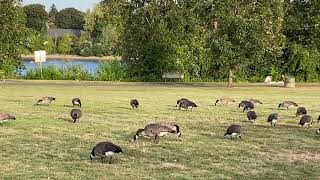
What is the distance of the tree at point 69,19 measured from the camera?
168 metres

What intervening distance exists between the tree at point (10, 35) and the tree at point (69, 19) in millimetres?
116859

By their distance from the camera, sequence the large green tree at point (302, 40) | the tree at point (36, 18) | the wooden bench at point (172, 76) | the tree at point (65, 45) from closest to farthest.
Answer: the wooden bench at point (172, 76) → the large green tree at point (302, 40) → the tree at point (65, 45) → the tree at point (36, 18)

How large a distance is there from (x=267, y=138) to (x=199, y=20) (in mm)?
37716

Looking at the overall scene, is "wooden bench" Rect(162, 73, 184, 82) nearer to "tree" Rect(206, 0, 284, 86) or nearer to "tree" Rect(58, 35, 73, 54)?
"tree" Rect(206, 0, 284, 86)

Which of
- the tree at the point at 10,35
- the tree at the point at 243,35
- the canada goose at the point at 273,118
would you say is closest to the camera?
the canada goose at the point at 273,118

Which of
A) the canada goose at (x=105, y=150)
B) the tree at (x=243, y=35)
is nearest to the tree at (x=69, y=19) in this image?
the tree at (x=243, y=35)

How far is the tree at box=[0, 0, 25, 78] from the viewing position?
47.9 m

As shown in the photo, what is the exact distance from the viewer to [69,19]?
171625 millimetres

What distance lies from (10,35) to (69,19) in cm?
12545

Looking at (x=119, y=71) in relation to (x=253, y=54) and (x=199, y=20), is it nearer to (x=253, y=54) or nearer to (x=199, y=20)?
(x=199, y=20)

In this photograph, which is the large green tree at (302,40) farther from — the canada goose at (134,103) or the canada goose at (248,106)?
the canada goose at (134,103)

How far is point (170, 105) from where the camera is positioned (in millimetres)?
25688

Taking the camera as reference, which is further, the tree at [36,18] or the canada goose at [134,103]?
the tree at [36,18]

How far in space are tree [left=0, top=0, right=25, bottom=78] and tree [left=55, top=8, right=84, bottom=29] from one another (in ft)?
383
